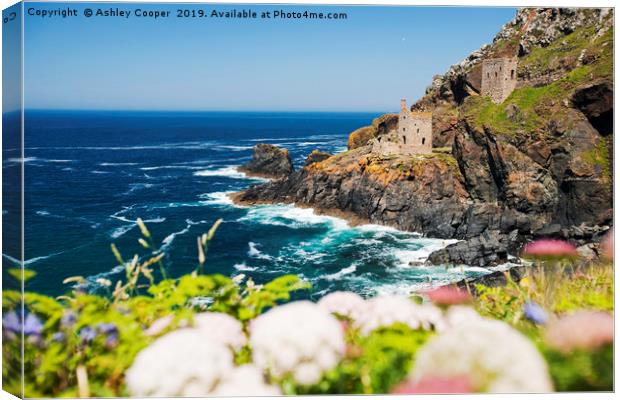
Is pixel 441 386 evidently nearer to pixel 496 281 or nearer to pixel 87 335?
pixel 87 335

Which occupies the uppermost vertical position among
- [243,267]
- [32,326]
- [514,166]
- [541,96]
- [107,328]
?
[541,96]

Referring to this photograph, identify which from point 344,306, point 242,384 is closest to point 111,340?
point 242,384

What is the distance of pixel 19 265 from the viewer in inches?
235

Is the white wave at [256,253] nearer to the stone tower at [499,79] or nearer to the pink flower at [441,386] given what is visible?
the pink flower at [441,386]

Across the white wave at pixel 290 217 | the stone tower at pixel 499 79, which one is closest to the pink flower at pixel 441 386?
the white wave at pixel 290 217

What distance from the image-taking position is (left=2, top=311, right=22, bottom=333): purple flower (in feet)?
18.2

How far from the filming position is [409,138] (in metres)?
42.8

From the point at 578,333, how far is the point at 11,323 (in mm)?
5092

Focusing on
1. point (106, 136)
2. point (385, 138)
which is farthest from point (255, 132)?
point (385, 138)

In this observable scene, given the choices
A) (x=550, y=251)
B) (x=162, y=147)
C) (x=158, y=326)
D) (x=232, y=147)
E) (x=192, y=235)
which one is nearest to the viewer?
(x=158, y=326)

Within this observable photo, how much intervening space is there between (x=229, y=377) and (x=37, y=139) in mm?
68660

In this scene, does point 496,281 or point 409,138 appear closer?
point 496,281

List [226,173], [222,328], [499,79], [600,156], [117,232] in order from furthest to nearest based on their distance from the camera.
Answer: [226,173]
[499,79]
[600,156]
[117,232]
[222,328]

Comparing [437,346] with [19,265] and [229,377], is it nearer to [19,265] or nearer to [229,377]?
[229,377]
